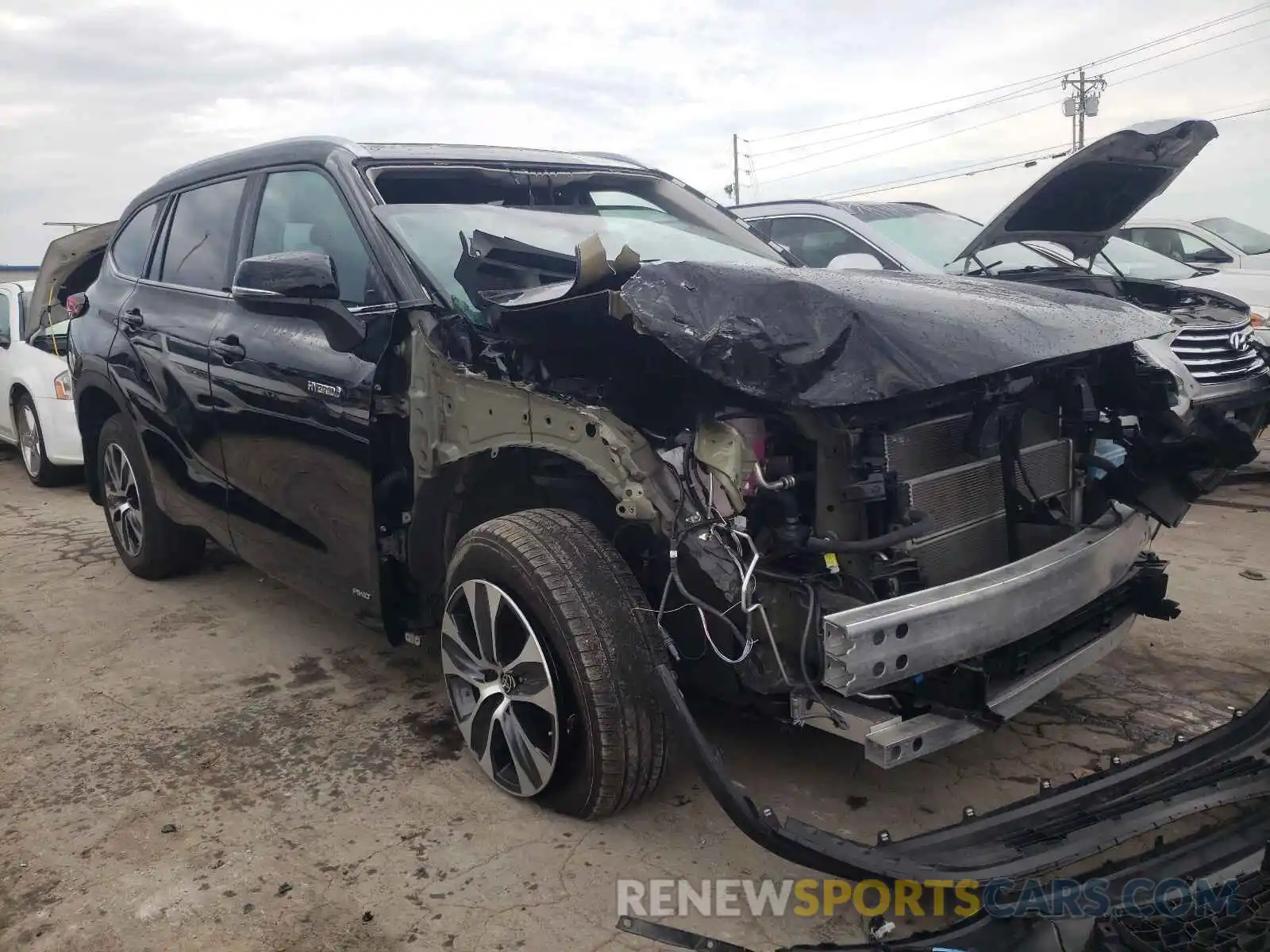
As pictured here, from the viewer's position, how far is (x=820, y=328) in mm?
2262

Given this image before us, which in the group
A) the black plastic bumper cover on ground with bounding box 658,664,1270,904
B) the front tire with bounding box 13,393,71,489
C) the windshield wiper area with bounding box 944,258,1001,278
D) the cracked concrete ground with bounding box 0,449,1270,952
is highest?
the windshield wiper area with bounding box 944,258,1001,278

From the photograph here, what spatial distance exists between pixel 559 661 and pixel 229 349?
198 cm

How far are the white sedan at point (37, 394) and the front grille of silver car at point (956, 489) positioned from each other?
691 cm

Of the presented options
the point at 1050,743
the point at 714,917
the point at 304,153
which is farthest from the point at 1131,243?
the point at 714,917

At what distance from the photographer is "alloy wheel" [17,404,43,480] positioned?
7883 millimetres

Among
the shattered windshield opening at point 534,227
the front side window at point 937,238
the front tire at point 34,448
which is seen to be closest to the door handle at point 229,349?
the shattered windshield opening at point 534,227

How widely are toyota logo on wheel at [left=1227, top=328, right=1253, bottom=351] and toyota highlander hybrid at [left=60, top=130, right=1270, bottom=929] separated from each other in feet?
8.81

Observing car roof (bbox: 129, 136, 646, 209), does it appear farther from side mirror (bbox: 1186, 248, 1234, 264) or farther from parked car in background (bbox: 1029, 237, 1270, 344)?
side mirror (bbox: 1186, 248, 1234, 264)

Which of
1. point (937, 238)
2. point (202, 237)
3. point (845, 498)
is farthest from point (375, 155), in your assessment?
point (937, 238)

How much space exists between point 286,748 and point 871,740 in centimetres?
201

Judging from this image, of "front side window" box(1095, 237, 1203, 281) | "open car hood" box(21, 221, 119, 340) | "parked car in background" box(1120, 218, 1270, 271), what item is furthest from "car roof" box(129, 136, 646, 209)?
"parked car in background" box(1120, 218, 1270, 271)

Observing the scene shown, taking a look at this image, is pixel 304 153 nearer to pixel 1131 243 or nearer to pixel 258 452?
pixel 258 452

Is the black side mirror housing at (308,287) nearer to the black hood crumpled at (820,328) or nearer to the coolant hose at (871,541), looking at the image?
the black hood crumpled at (820,328)

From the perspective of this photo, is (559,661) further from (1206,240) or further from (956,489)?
(1206,240)
